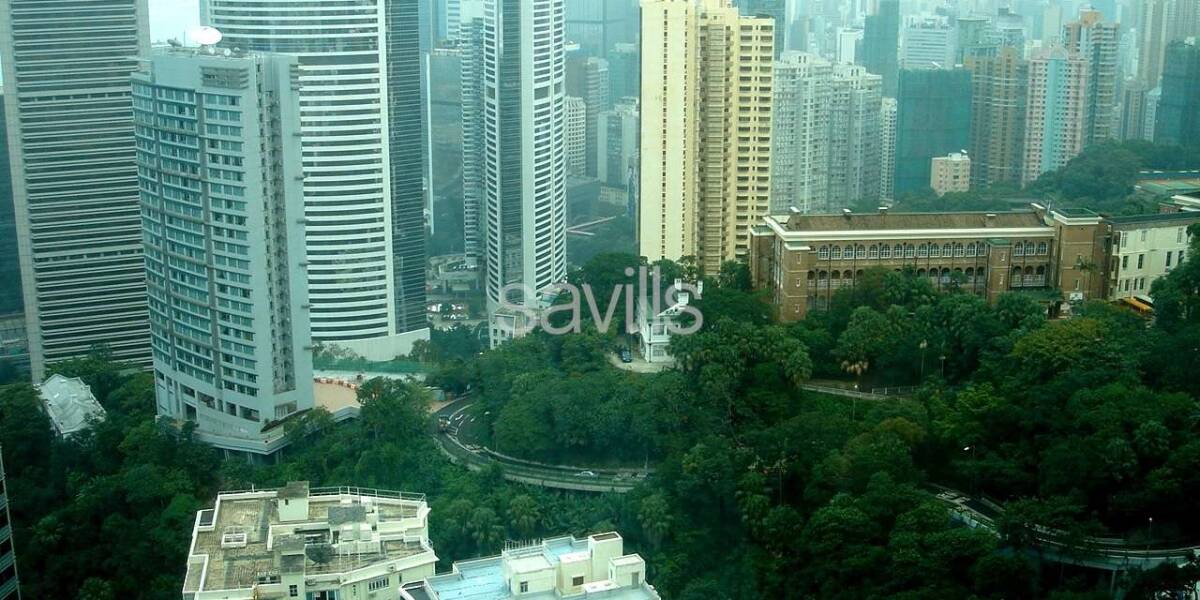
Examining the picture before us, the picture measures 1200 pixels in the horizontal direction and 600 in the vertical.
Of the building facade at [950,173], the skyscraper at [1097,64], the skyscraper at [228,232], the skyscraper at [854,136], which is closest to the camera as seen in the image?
the skyscraper at [228,232]

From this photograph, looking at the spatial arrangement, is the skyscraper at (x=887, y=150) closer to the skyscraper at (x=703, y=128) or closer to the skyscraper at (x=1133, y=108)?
the skyscraper at (x=1133, y=108)

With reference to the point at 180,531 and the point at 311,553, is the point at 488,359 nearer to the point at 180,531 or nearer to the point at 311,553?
the point at 180,531

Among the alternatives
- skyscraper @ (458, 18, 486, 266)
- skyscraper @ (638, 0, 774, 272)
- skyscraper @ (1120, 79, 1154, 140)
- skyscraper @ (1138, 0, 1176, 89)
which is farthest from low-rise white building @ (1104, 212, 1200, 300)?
skyscraper @ (1138, 0, 1176, 89)

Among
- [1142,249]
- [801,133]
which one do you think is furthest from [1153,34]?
[1142,249]

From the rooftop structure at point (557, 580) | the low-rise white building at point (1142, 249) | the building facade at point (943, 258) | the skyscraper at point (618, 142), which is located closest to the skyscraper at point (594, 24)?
the skyscraper at point (618, 142)

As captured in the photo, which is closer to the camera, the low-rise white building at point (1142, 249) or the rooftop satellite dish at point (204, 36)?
the rooftop satellite dish at point (204, 36)

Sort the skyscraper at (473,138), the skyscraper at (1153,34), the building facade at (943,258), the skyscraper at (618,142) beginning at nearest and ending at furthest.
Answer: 1. the building facade at (943,258)
2. the skyscraper at (473,138)
3. the skyscraper at (618,142)
4. the skyscraper at (1153,34)
